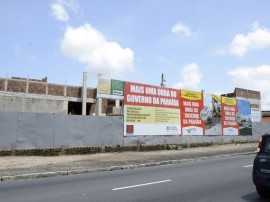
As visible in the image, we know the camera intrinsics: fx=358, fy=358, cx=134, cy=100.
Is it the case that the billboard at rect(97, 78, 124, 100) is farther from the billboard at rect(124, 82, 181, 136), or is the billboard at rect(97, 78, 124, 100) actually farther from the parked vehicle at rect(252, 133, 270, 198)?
the parked vehicle at rect(252, 133, 270, 198)

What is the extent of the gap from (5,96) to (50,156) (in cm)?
1850

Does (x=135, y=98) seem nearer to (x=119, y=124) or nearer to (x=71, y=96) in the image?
(x=119, y=124)

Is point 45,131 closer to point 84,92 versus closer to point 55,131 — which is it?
point 55,131

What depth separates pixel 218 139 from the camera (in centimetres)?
3153

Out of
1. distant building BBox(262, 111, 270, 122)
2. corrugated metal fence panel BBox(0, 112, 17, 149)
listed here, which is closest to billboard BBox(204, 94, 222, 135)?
corrugated metal fence panel BBox(0, 112, 17, 149)

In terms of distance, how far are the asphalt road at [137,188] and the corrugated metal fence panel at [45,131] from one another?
7591 millimetres

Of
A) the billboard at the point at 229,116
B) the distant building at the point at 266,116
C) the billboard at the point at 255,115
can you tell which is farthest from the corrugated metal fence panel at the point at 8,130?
the distant building at the point at 266,116

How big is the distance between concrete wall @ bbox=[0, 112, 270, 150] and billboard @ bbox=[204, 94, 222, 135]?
6.17 m

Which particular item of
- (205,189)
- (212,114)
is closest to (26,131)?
(205,189)

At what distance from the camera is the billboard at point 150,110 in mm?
23953

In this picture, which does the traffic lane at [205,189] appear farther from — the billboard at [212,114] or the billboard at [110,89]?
the billboard at [212,114]

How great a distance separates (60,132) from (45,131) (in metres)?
0.92

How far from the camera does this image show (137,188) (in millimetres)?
9641

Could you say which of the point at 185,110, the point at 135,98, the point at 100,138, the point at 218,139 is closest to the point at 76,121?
the point at 100,138
